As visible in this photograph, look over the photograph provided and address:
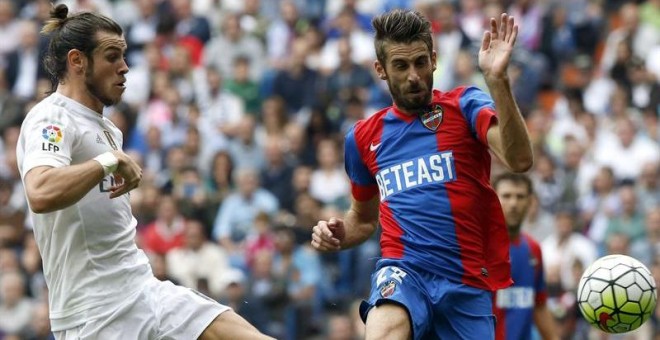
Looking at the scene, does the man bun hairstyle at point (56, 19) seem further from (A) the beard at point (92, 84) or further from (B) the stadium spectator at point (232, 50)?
(B) the stadium spectator at point (232, 50)

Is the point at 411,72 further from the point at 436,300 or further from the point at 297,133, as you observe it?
the point at 297,133

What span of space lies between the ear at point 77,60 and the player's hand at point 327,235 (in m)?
1.69

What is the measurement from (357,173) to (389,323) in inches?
46.1

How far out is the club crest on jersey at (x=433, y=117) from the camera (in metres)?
8.63

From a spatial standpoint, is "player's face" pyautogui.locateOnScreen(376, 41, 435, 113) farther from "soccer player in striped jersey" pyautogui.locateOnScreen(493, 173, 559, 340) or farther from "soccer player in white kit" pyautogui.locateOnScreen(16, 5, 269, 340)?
"soccer player in striped jersey" pyautogui.locateOnScreen(493, 173, 559, 340)

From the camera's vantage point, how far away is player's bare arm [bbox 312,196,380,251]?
29.1 feet

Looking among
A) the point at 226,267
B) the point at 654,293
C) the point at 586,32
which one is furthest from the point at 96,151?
the point at 586,32

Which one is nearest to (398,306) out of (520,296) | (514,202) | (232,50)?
(520,296)

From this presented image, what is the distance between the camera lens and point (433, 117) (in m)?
8.65

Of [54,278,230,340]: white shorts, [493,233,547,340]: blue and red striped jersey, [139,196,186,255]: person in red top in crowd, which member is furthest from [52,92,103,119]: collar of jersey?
[139,196,186,255]: person in red top in crowd

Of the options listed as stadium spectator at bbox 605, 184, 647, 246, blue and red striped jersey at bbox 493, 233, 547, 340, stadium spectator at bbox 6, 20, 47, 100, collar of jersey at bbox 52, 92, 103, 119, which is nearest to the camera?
collar of jersey at bbox 52, 92, 103, 119

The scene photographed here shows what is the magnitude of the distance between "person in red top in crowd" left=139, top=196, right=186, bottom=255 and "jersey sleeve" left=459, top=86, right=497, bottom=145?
8.53 meters

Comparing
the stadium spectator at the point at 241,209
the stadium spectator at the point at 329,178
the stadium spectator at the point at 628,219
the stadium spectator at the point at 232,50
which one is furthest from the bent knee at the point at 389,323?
the stadium spectator at the point at 232,50

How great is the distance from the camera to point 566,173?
16.9 m
